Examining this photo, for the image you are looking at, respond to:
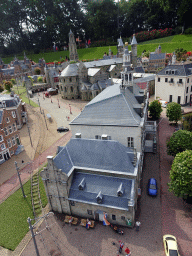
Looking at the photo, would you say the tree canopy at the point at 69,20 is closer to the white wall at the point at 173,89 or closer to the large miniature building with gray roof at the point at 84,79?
the large miniature building with gray roof at the point at 84,79

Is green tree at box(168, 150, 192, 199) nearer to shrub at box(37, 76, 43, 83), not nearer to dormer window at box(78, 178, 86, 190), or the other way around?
dormer window at box(78, 178, 86, 190)

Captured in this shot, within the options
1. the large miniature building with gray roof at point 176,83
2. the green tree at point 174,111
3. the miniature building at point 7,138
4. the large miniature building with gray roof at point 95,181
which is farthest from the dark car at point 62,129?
the large miniature building with gray roof at point 176,83

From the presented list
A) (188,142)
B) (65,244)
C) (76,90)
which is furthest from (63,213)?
(76,90)

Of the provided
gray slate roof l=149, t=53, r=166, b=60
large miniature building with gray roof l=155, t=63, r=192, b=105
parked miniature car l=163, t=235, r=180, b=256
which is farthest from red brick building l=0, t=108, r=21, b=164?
gray slate roof l=149, t=53, r=166, b=60

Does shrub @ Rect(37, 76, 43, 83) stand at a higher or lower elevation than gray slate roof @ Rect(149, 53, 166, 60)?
lower

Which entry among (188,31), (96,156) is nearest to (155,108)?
(96,156)

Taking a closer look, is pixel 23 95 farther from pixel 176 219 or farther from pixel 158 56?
pixel 176 219

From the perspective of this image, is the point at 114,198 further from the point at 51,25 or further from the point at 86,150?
the point at 51,25
